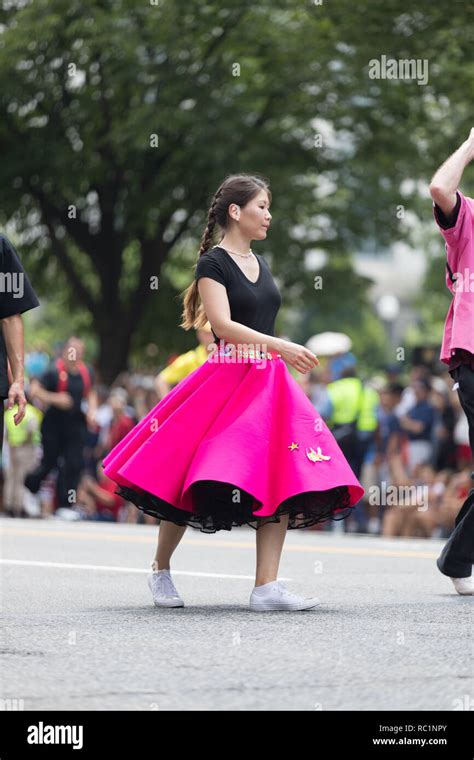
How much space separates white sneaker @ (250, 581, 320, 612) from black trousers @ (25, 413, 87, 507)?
34.1 feet

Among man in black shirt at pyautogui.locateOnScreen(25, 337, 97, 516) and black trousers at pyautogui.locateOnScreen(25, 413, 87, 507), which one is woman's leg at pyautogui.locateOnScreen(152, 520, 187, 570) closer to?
man in black shirt at pyautogui.locateOnScreen(25, 337, 97, 516)

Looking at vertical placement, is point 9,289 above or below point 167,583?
above

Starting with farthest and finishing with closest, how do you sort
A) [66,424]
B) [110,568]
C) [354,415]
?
[66,424]
[354,415]
[110,568]

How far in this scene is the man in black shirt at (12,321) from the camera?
6961 mm

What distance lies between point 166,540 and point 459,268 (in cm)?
186

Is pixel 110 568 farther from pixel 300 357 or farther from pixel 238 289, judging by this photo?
pixel 300 357

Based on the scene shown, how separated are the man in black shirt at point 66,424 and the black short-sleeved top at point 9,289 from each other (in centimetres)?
1029

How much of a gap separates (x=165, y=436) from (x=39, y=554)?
13.9 feet

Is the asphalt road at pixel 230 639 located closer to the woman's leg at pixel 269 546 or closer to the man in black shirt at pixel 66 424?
the woman's leg at pixel 269 546

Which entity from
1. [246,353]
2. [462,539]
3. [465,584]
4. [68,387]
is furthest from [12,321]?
[68,387]

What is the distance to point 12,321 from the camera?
7059 mm

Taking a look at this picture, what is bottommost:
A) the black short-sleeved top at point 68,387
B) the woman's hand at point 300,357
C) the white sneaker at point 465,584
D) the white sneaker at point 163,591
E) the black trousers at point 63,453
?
the black trousers at point 63,453

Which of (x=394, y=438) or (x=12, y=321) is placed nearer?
(x=12, y=321)

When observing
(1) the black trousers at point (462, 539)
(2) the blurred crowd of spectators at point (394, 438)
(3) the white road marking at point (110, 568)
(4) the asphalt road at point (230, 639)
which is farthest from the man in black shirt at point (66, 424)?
(1) the black trousers at point (462, 539)
